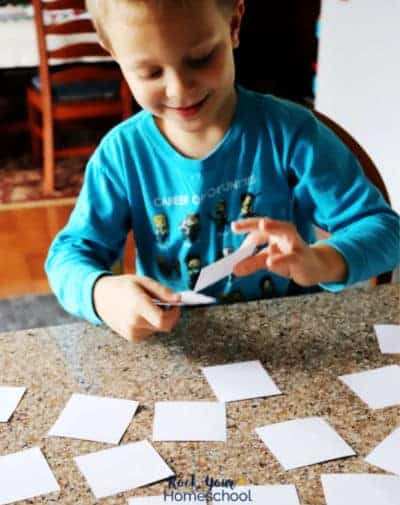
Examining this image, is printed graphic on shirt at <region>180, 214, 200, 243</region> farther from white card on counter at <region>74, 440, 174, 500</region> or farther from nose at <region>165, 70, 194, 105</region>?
white card on counter at <region>74, 440, 174, 500</region>

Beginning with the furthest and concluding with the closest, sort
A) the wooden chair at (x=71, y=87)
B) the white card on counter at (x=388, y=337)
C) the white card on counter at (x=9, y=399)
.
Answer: the wooden chair at (x=71, y=87) → the white card on counter at (x=388, y=337) → the white card on counter at (x=9, y=399)

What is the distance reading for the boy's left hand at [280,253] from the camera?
769mm

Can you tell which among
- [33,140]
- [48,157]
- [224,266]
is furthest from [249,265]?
[33,140]

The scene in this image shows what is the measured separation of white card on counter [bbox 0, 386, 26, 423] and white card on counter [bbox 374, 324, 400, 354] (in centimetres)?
44

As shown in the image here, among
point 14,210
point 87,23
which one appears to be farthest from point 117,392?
point 87,23

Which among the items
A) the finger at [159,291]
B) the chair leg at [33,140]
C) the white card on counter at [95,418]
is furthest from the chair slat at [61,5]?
the white card on counter at [95,418]

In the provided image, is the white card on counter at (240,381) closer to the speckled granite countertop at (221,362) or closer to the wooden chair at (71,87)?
the speckled granite countertop at (221,362)

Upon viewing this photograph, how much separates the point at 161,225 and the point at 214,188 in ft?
0.34

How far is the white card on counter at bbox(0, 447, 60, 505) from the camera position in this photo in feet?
2.05

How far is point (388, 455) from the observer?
662 mm

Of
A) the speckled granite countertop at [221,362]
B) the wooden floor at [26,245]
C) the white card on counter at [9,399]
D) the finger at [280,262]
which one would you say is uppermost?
the finger at [280,262]

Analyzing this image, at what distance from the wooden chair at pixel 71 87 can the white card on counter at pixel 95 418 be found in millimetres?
2797

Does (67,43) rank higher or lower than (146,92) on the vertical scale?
lower

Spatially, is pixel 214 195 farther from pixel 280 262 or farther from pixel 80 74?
pixel 80 74
